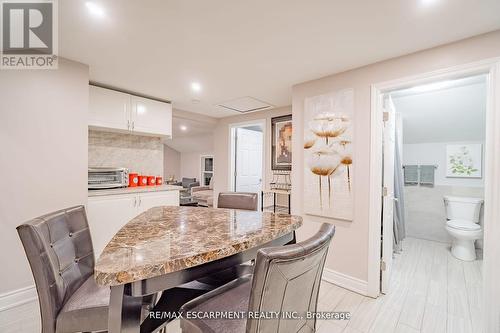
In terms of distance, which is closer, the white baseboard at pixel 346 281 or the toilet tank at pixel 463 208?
the white baseboard at pixel 346 281

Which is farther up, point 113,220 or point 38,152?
point 38,152

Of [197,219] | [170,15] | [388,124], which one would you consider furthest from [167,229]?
[388,124]

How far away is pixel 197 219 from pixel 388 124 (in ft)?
7.22

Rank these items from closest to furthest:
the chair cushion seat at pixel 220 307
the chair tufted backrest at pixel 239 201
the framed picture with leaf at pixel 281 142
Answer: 1. the chair cushion seat at pixel 220 307
2. the chair tufted backrest at pixel 239 201
3. the framed picture with leaf at pixel 281 142

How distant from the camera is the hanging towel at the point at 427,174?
12.3 feet

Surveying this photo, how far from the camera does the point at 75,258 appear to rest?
3.92ft

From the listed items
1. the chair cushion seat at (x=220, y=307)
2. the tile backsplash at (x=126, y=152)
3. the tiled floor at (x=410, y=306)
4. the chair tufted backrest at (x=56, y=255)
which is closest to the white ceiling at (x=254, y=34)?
the tile backsplash at (x=126, y=152)

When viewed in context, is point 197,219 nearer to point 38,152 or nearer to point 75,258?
point 75,258

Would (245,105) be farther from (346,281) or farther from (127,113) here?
(346,281)

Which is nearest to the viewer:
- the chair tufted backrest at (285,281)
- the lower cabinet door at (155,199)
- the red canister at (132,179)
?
the chair tufted backrest at (285,281)

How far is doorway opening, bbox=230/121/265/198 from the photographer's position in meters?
4.67

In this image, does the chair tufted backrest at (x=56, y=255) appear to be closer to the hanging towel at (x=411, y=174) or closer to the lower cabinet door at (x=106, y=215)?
the lower cabinet door at (x=106, y=215)

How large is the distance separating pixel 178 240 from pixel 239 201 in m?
1.04

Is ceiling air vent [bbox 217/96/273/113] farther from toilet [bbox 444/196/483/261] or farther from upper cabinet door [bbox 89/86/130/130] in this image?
toilet [bbox 444/196/483/261]
